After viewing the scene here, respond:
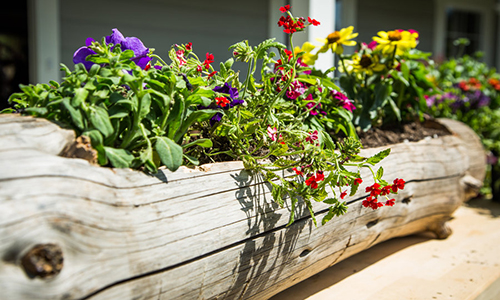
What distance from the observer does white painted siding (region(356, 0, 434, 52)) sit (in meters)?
5.45

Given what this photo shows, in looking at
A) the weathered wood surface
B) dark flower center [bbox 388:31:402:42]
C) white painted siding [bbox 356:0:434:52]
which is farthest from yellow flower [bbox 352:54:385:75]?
white painted siding [bbox 356:0:434:52]

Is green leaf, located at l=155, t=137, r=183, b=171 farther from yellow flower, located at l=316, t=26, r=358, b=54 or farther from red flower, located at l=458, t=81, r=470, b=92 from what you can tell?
red flower, located at l=458, t=81, r=470, b=92

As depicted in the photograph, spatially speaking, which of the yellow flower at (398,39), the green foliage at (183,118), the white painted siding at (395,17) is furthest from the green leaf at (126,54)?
the white painted siding at (395,17)

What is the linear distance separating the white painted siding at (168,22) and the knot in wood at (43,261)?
2.94m

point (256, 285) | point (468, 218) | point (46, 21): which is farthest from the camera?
point (46, 21)

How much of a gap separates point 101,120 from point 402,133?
5.48 feet

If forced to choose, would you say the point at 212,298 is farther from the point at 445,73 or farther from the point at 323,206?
the point at 445,73

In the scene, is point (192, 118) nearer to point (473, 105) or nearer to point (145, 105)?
point (145, 105)

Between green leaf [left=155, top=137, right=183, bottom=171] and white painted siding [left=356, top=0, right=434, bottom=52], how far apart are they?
490 cm

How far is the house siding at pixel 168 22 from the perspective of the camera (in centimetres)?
338

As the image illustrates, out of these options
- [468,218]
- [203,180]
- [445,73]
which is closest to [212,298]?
[203,180]

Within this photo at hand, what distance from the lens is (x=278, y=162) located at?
1.23 meters

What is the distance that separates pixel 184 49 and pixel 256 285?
30.0 inches

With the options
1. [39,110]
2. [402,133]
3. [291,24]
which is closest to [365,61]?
[402,133]
